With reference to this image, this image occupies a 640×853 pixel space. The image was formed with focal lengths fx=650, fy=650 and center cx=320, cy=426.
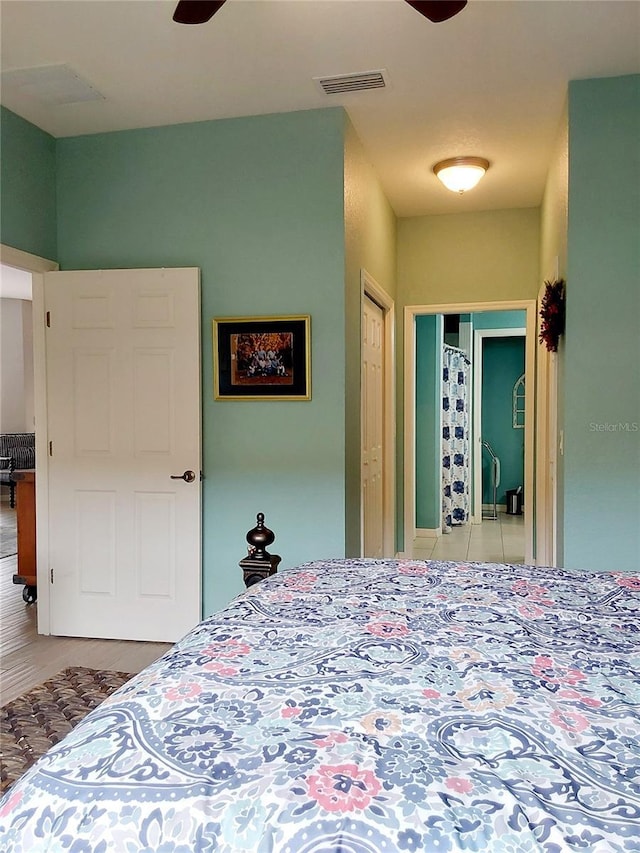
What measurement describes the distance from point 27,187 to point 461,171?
250cm

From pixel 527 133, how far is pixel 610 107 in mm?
670

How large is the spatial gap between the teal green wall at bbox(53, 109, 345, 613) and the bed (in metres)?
1.91

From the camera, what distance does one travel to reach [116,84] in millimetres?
3062

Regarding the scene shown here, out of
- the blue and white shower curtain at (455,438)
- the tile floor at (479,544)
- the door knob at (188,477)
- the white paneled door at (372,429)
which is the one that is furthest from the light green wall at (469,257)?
the door knob at (188,477)

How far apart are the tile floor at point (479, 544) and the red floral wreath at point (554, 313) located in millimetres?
2624

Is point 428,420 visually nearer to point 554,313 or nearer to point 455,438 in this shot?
point 455,438

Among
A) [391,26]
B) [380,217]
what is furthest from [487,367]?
[391,26]

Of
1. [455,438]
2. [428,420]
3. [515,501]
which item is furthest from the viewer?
[515,501]

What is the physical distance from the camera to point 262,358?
3.45m

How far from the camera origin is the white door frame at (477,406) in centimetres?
777

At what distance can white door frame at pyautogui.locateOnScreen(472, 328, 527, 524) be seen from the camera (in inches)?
306

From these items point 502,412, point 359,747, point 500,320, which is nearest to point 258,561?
point 359,747

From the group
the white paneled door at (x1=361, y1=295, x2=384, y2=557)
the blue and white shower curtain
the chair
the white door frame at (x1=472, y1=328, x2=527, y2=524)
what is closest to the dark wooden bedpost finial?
the white paneled door at (x1=361, y1=295, x2=384, y2=557)

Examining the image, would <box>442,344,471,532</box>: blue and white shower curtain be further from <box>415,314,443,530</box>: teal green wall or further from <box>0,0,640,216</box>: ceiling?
<box>0,0,640,216</box>: ceiling
